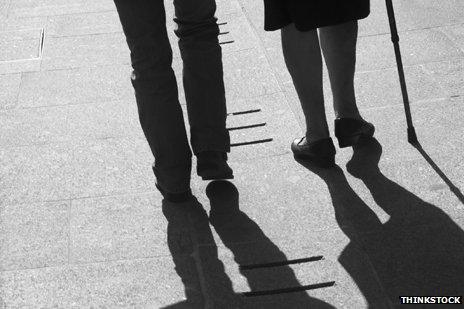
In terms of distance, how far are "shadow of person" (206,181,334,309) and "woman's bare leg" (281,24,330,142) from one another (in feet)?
1.56

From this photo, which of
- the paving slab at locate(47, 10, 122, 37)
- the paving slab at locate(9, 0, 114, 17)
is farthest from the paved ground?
the paving slab at locate(9, 0, 114, 17)

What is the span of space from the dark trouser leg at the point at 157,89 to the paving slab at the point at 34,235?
18.6 inches

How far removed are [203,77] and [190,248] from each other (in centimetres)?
77

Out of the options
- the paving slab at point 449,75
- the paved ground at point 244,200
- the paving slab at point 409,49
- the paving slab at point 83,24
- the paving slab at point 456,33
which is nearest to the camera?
the paved ground at point 244,200

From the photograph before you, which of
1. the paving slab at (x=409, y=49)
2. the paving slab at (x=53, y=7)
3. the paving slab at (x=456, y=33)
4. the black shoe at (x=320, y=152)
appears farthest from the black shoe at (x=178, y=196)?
the paving slab at (x=53, y=7)

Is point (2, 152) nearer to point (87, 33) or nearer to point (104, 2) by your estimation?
point (87, 33)

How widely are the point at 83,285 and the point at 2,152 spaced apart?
141 cm

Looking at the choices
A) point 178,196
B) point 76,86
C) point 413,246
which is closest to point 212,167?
point 178,196

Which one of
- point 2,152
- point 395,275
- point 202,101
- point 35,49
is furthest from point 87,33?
point 395,275

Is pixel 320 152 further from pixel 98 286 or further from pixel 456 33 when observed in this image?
pixel 456 33
